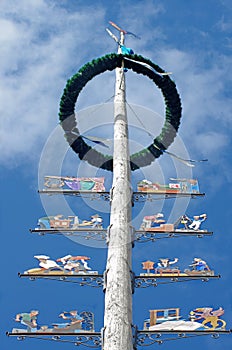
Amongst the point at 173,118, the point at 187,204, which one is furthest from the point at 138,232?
the point at 173,118

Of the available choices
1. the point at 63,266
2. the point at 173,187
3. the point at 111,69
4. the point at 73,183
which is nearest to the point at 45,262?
the point at 63,266

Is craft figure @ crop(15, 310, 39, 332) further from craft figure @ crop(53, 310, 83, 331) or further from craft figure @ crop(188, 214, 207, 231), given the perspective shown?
craft figure @ crop(188, 214, 207, 231)

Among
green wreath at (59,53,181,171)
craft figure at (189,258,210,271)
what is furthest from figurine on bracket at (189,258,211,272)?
green wreath at (59,53,181,171)

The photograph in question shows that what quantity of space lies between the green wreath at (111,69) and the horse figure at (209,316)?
16.1 ft

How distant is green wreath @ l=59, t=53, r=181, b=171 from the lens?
1437cm

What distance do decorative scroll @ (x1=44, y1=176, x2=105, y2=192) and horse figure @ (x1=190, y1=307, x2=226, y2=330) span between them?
11.4 feet

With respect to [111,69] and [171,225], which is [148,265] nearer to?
[171,225]

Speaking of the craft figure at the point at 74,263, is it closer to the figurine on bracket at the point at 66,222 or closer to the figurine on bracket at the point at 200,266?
the figurine on bracket at the point at 66,222

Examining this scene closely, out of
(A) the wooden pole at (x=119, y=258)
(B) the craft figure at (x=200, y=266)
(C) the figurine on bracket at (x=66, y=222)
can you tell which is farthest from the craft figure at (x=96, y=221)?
(B) the craft figure at (x=200, y=266)

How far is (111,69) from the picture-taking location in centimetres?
1470

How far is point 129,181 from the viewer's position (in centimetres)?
1207

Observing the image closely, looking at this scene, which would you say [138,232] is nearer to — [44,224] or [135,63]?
[44,224]

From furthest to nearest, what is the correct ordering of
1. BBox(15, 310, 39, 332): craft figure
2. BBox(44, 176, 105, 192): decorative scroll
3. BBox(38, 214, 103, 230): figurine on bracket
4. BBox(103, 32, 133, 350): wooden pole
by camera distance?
BBox(44, 176, 105, 192): decorative scroll → BBox(38, 214, 103, 230): figurine on bracket → BBox(15, 310, 39, 332): craft figure → BBox(103, 32, 133, 350): wooden pole

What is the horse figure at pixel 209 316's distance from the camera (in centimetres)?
1052
